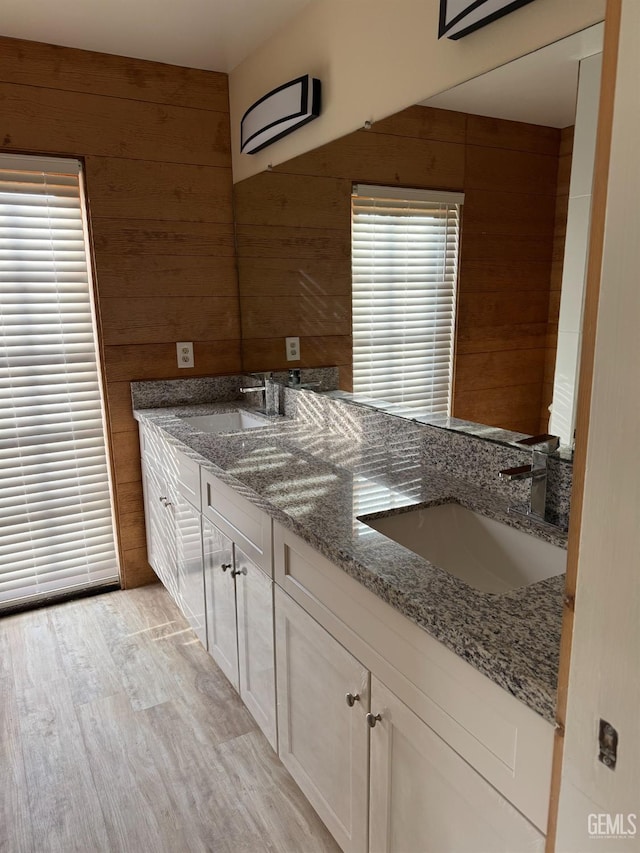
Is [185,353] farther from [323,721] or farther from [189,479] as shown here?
[323,721]

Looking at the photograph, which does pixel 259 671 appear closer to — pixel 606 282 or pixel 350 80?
pixel 606 282

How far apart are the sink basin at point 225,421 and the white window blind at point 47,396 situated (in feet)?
1.72

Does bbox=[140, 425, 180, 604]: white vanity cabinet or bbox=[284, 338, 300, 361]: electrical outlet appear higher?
bbox=[284, 338, 300, 361]: electrical outlet

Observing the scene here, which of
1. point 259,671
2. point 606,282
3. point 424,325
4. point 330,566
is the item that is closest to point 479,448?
point 424,325

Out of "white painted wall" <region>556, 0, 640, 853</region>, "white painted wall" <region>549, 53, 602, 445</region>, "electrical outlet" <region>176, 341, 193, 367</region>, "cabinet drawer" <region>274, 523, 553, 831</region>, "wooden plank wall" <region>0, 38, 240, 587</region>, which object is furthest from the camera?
"electrical outlet" <region>176, 341, 193, 367</region>

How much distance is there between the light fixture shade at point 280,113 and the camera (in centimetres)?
209

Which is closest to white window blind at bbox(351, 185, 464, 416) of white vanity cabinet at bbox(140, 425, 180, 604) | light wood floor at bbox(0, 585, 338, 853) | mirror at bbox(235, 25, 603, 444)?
mirror at bbox(235, 25, 603, 444)

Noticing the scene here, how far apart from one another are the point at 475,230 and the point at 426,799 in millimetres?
1347

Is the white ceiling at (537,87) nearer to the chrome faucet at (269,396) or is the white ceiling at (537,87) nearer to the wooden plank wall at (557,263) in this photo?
the wooden plank wall at (557,263)

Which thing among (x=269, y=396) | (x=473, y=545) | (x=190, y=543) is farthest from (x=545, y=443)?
(x=269, y=396)

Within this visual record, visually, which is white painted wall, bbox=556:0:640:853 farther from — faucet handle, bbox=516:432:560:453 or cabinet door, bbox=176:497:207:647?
cabinet door, bbox=176:497:207:647

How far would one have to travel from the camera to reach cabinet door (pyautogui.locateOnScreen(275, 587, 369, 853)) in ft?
4.16

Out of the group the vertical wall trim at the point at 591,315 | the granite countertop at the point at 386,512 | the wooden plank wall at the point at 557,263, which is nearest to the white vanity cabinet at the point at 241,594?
the granite countertop at the point at 386,512

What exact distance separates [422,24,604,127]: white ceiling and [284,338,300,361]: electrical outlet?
126 centimetres
